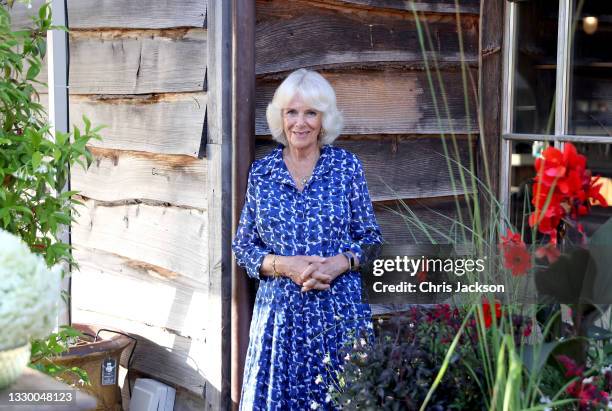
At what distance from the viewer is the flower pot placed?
54.9 inches

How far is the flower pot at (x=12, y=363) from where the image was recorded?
1.39 meters

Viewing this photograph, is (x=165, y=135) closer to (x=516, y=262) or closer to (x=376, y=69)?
(x=376, y=69)

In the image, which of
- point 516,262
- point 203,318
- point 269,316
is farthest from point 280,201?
point 516,262

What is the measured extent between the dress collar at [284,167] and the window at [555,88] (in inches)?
28.5

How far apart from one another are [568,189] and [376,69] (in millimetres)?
2150

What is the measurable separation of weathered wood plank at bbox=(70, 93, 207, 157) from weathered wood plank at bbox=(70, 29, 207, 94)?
0.15 feet

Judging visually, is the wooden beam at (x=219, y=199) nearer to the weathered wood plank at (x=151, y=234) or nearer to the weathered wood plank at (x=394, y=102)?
the weathered wood plank at (x=151, y=234)

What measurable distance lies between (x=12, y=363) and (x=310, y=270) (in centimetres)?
177

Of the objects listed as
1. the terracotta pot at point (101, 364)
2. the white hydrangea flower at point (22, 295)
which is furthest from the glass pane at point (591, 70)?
the white hydrangea flower at point (22, 295)

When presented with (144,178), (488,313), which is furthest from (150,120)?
(488,313)

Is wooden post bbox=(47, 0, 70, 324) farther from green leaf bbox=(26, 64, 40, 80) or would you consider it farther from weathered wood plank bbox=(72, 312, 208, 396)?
green leaf bbox=(26, 64, 40, 80)

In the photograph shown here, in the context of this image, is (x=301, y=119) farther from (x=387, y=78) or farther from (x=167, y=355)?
(x=167, y=355)

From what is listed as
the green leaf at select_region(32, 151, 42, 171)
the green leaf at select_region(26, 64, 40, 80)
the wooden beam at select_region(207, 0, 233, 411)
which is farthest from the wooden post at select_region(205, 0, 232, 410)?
the green leaf at select_region(32, 151, 42, 171)

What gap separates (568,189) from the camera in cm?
174
